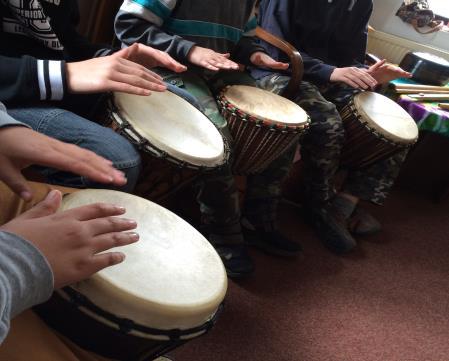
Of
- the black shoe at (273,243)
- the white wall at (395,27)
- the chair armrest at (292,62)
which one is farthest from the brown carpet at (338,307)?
the white wall at (395,27)

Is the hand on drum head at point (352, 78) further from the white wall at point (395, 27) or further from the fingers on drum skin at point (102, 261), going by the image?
the fingers on drum skin at point (102, 261)

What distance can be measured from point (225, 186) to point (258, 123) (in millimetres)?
236

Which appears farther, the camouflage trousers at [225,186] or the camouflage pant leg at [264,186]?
the camouflage pant leg at [264,186]

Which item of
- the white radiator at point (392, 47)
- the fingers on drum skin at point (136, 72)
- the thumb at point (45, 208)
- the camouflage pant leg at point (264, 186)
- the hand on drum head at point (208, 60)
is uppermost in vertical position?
the white radiator at point (392, 47)

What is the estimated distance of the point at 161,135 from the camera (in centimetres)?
94

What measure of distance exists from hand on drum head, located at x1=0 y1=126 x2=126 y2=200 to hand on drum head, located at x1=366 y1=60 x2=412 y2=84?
1670 mm

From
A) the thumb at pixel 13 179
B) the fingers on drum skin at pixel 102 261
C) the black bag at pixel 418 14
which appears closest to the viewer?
the fingers on drum skin at pixel 102 261

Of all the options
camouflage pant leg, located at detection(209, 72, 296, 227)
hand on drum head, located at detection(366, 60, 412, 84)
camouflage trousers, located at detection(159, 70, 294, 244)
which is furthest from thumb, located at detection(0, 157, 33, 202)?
hand on drum head, located at detection(366, 60, 412, 84)

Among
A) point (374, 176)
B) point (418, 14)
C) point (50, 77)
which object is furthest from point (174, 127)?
point (418, 14)

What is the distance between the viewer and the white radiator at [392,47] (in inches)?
115

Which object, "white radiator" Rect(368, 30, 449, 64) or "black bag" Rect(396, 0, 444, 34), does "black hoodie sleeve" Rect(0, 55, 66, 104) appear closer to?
"white radiator" Rect(368, 30, 449, 64)

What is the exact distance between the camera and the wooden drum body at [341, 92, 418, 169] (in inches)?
66.3

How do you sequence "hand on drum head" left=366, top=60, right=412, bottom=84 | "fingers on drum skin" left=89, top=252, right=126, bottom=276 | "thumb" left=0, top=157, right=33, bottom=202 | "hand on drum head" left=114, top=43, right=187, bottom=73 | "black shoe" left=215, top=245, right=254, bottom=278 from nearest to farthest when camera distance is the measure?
"fingers on drum skin" left=89, top=252, right=126, bottom=276, "thumb" left=0, top=157, right=33, bottom=202, "hand on drum head" left=114, top=43, right=187, bottom=73, "black shoe" left=215, top=245, right=254, bottom=278, "hand on drum head" left=366, top=60, right=412, bottom=84

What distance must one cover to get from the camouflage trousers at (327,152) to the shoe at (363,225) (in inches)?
5.8
